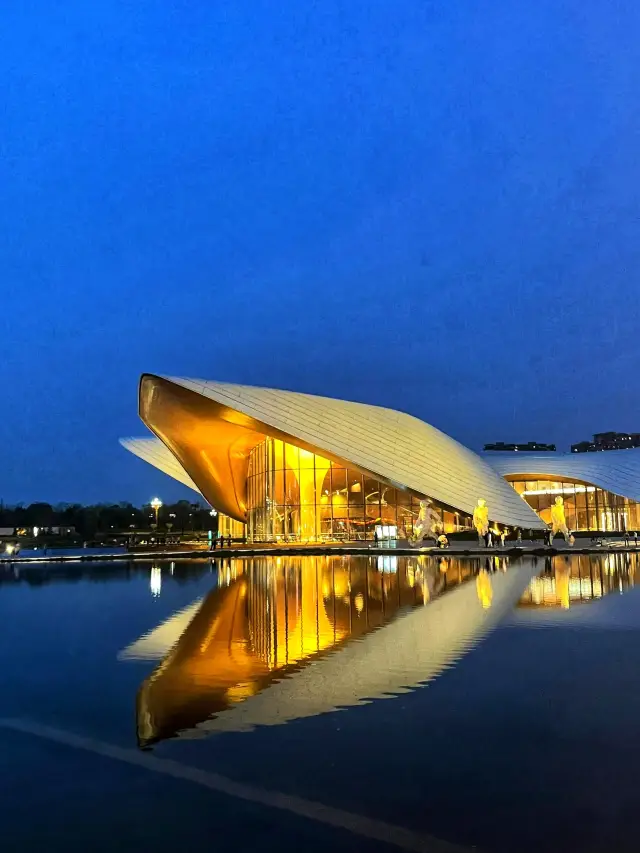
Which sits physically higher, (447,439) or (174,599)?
(447,439)

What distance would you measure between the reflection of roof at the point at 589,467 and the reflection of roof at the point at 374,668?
4074 centimetres

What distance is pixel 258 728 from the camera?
15.9ft

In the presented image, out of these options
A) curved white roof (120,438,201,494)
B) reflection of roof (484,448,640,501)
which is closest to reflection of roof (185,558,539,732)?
curved white roof (120,438,201,494)

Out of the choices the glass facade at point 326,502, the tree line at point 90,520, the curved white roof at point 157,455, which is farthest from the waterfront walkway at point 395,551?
the tree line at point 90,520

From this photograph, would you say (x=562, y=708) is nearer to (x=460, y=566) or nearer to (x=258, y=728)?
(x=258, y=728)

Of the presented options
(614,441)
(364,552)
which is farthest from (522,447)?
(364,552)

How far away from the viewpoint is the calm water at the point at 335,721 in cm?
341

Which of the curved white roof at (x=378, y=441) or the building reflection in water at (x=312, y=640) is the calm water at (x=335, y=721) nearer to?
the building reflection in water at (x=312, y=640)

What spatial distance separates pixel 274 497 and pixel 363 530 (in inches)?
188

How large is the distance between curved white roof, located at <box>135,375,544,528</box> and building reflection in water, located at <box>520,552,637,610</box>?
12.4m

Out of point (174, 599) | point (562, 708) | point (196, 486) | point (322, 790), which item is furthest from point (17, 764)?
point (196, 486)

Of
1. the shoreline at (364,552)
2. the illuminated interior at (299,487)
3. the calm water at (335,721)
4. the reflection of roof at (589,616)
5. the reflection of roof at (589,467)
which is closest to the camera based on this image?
the calm water at (335,721)

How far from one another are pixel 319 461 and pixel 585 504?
22531 mm

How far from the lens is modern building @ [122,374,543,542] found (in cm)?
3294
